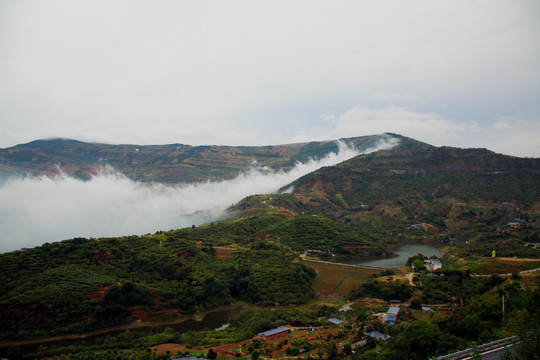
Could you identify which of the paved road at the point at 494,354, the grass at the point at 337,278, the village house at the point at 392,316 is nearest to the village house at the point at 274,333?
the village house at the point at 392,316

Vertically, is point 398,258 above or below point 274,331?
below

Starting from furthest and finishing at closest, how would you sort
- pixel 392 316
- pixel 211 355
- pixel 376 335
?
pixel 392 316
pixel 376 335
pixel 211 355

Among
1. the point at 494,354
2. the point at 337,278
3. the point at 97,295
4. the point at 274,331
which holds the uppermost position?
the point at 494,354

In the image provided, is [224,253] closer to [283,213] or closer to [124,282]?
[124,282]

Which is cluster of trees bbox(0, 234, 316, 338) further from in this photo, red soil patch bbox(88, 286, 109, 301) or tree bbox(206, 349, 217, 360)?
tree bbox(206, 349, 217, 360)

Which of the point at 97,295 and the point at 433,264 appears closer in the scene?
the point at 97,295

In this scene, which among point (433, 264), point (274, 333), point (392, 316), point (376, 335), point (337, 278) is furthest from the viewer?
point (337, 278)

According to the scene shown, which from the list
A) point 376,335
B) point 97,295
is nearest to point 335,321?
point 376,335

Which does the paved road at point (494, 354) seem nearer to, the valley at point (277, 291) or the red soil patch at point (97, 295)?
the valley at point (277, 291)
